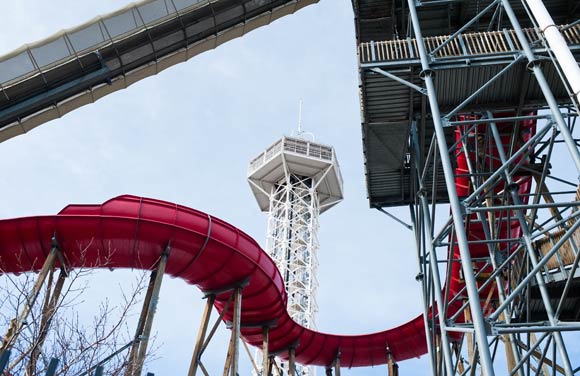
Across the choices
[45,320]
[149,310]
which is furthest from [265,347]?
[45,320]

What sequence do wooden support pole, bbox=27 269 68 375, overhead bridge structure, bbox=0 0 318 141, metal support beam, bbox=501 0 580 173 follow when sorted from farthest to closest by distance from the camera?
overhead bridge structure, bbox=0 0 318 141 → metal support beam, bbox=501 0 580 173 → wooden support pole, bbox=27 269 68 375

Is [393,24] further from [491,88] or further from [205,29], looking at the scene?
[205,29]

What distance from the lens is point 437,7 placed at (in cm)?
1316

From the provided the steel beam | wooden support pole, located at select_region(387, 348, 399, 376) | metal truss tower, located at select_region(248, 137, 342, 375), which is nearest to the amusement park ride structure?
the steel beam

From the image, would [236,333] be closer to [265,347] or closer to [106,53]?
[265,347]

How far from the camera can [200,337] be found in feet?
49.1

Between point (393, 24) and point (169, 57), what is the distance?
7005 millimetres

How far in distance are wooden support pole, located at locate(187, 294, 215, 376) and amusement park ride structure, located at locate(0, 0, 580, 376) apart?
0.15 feet

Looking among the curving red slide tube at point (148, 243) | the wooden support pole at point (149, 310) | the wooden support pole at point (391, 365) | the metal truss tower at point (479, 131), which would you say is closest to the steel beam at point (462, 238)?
the metal truss tower at point (479, 131)

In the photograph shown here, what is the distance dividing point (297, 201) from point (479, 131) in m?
28.8

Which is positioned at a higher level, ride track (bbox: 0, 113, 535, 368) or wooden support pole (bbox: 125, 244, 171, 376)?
ride track (bbox: 0, 113, 535, 368)

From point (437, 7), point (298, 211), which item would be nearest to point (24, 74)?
point (437, 7)

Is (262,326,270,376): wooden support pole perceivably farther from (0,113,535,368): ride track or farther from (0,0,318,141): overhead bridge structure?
(0,0,318,141): overhead bridge structure

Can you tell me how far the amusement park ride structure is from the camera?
31.7 feet
